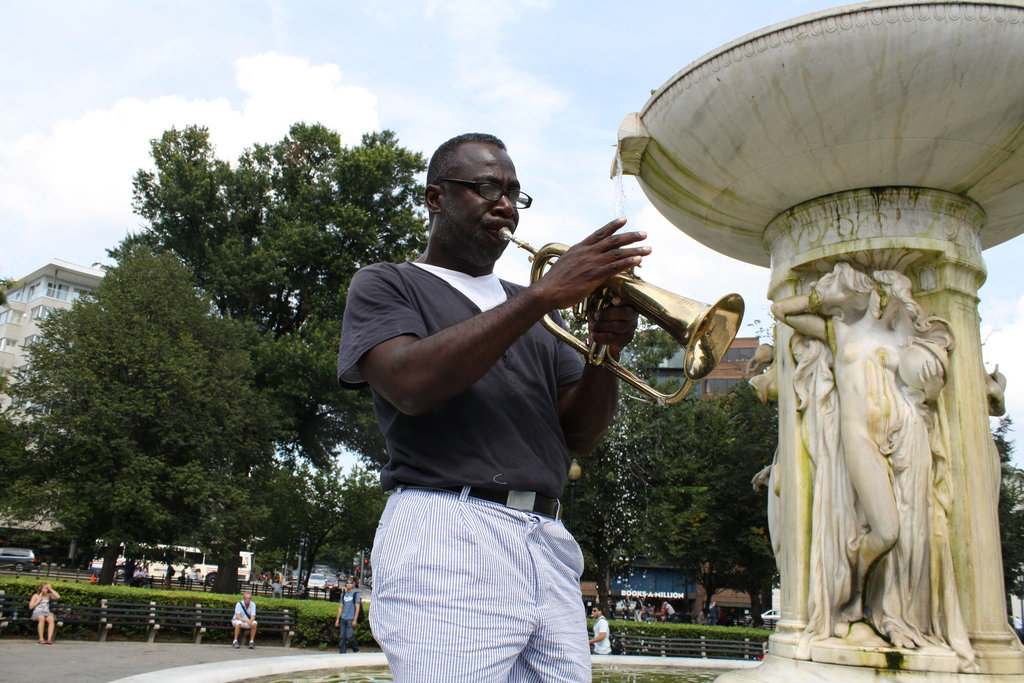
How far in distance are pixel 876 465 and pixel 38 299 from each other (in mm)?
72785

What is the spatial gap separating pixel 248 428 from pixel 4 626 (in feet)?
42.7

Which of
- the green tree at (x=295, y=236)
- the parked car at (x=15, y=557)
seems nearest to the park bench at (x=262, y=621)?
the green tree at (x=295, y=236)

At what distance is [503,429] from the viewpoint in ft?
7.23

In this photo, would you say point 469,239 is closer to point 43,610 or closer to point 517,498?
point 517,498

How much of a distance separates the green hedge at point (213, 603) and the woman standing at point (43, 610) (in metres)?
1.28

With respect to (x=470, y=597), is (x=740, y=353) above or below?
above

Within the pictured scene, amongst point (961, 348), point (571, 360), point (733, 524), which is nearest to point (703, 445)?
point (733, 524)

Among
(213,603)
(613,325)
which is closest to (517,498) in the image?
(613,325)

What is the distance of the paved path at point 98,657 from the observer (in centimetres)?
1031

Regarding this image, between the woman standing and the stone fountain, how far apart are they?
13351 mm

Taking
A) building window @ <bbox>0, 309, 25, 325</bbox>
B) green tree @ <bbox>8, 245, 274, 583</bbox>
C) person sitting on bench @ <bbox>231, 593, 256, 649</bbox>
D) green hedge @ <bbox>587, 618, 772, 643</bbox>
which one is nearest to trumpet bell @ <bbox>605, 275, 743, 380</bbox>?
person sitting on bench @ <bbox>231, 593, 256, 649</bbox>

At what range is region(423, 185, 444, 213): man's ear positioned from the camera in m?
2.54

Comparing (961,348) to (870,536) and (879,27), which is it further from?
(879,27)

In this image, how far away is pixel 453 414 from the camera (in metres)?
2.17
